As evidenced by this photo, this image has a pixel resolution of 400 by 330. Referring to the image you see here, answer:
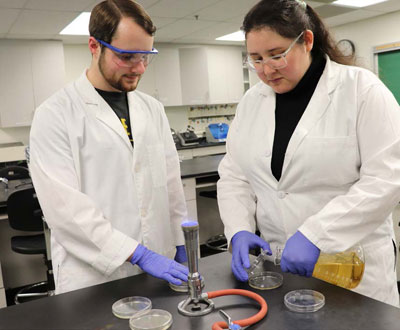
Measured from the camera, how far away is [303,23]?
1.18m

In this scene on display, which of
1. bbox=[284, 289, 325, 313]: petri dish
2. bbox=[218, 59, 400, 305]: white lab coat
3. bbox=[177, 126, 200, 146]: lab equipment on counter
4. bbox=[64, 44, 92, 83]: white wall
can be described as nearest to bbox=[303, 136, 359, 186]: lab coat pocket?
bbox=[218, 59, 400, 305]: white lab coat

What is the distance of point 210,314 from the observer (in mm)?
853

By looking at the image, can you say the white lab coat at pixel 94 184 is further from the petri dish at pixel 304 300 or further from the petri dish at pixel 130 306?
the petri dish at pixel 304 300

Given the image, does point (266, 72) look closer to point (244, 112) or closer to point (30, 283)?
point (244, 112)

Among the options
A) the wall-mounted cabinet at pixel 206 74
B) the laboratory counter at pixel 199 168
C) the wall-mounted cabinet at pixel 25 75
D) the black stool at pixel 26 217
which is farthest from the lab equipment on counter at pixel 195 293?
the wall-mounted cabinet at pixel 206 74

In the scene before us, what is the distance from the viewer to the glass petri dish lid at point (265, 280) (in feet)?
3.16

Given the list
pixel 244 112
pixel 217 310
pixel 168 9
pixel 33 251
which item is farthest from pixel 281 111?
pixel 168 9

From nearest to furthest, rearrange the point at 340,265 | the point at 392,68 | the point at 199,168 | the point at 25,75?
1. the point at 340,265
2. the point at 199,168
3. the point at 25,75
4. the point at 392,68

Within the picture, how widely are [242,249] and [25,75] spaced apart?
5053 millimetres

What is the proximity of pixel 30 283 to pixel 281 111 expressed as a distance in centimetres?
262

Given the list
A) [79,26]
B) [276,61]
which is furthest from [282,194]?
[79,26]

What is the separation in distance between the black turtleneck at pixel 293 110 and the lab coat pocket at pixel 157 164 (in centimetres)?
43

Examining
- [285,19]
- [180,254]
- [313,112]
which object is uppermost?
[285,19]

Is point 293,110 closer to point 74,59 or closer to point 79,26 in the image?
point 79,26
